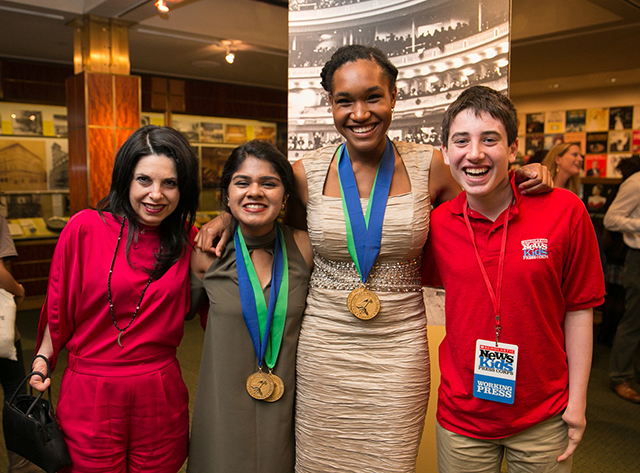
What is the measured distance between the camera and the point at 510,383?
1451 mm

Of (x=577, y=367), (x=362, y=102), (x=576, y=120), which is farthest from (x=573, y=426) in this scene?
(x=576, y=120)

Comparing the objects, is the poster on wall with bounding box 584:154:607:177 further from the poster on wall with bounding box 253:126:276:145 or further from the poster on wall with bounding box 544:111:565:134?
the poster on wall with bounding box 253:126:276:145

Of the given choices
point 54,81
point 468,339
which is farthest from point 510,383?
point 54,81

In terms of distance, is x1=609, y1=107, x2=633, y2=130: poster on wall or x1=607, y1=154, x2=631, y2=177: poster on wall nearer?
x1=609, y1=107, x2=633, y2=130: poster on wall

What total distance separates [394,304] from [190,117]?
28.4 feet

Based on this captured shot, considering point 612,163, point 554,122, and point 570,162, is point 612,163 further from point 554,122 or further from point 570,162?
point 570,162

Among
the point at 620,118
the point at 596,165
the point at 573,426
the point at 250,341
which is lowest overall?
the point at 573,426

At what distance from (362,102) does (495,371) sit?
3.06 ft

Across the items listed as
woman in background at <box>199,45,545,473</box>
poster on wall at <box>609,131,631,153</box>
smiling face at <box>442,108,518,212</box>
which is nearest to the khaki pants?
woman in background at <box>199,45,545,473</box>

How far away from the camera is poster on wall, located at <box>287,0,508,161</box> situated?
90.7 inches

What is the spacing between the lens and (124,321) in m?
1.76

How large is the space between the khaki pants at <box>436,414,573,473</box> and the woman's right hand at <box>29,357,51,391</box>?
1293mm

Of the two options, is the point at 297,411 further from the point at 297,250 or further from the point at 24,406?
the point at 24,406

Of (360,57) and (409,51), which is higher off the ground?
(409,51)
